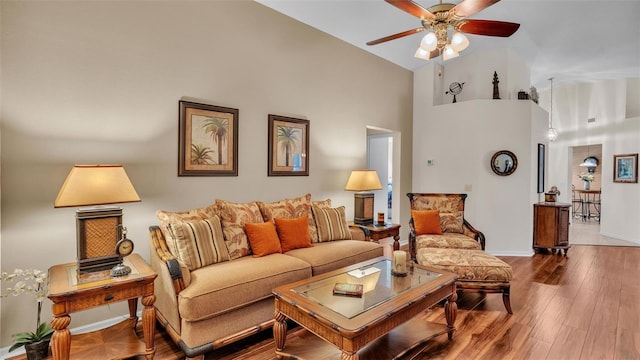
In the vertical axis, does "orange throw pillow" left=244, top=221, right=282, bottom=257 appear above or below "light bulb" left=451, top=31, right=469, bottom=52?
below

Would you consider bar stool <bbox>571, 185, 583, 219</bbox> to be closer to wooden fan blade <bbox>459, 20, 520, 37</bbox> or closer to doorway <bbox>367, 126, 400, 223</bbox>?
doorway <bbox>367, 126, 400, 223</bbox>

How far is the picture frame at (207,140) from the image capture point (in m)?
3.02

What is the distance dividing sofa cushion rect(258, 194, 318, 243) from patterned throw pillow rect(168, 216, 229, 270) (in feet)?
2.22

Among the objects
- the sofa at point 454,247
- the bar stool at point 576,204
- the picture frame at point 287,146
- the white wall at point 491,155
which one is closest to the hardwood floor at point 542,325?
the sofa at point 454,247

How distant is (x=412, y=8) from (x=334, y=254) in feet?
7.38

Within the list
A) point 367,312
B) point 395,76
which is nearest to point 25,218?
point 367,312

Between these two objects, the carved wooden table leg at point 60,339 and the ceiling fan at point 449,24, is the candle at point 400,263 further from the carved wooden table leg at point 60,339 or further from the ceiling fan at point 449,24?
the carved wooden table leg at point 60,339

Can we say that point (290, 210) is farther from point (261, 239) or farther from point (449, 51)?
point (449, 51)

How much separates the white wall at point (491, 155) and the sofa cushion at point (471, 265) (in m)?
2.33

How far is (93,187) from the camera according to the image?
2.04 metres

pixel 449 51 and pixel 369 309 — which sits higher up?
pixel 449 51

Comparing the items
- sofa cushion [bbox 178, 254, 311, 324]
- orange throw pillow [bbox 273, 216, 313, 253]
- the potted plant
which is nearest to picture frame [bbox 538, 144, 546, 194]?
orange throw pillow [bbox 273, 216, 313, 253]

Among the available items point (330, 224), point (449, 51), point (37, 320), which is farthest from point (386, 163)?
point (37, 320)

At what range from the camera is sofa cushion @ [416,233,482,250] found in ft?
12.1
